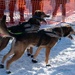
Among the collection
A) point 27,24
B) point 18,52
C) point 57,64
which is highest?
point 27,24

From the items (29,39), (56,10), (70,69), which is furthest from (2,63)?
(56,10)

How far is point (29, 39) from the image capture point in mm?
3600

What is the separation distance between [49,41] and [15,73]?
2.16 ft

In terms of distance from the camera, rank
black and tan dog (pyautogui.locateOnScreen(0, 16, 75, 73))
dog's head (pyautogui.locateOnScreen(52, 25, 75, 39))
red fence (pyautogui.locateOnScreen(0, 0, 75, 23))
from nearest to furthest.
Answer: black and tan dog (pyautogui.locateOnScreen(0, 16, 75, 73))
dog's head (pyautogui.locateOnScreen(52, 25, 75, 39))
red fence (pyautogui.locateOnScreen(0, 0, 75, 23))

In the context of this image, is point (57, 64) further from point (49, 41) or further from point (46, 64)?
point (49, 41)

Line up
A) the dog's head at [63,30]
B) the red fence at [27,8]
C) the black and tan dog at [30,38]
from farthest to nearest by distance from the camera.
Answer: the red fence at [27,8]
the dog's head at [63,30]
the black and tan dog at [30,38]

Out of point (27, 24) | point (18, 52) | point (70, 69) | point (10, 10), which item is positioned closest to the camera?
point (18, 52)

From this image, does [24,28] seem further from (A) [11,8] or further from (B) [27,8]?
(B) [27,8]

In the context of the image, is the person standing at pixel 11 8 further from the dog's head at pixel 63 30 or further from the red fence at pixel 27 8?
the dog's head at pixel 63 30

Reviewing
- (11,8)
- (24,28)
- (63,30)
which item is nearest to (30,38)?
(24,28)

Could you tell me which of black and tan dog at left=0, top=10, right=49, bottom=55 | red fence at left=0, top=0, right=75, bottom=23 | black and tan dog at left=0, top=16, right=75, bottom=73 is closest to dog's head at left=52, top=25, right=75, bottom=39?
black and tan dog at left=0, top=16, right=75, bottom=73

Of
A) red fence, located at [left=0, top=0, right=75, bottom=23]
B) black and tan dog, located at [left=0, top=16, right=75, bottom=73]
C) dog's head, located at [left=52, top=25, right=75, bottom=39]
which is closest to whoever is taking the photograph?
black and tan dog, located at [left=0, top=16, right=75, bottom=73]

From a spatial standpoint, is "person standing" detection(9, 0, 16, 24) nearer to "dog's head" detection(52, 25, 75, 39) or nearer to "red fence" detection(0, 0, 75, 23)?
"red fence" detection(0, 0, 75, 23)

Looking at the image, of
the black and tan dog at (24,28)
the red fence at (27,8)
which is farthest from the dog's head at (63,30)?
the red fence at (27,8)
